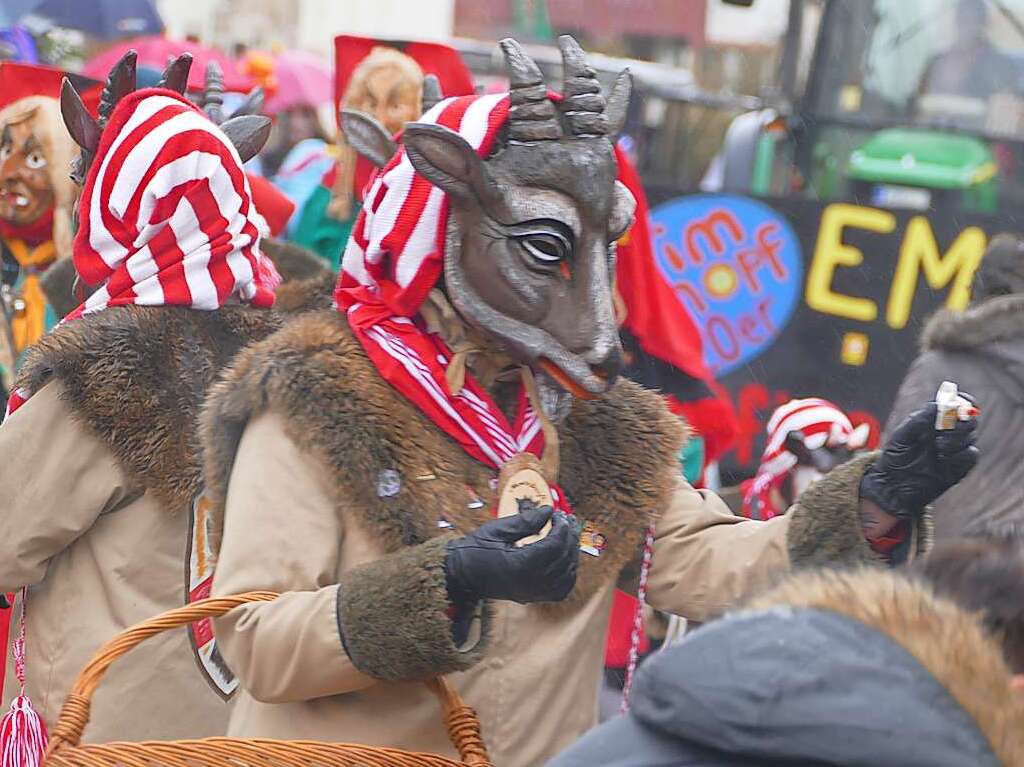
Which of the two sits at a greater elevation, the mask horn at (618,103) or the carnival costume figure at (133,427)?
the mask horn at (618,103)

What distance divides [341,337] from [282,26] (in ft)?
102

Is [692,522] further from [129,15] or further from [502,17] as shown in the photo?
[502,17]

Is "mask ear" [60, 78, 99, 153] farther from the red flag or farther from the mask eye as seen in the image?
the red flag

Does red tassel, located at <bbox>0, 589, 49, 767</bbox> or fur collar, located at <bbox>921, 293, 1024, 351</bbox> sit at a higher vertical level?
fur collar, located at <bbox>921, 293, 1024, 351</bbox>

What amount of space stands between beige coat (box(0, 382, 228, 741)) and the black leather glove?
52.8 inches

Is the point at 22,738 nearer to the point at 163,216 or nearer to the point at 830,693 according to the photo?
the point at 163,216

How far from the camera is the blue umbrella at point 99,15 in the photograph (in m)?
10.9

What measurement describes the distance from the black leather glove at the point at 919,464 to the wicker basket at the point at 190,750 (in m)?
0.70

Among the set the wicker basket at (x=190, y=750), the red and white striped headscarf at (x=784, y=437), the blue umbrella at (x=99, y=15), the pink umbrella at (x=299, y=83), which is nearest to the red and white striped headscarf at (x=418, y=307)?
the wicker basket at (x=190, y=750)

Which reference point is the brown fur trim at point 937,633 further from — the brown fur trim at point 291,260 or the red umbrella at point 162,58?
the red umbrella at point 162,58

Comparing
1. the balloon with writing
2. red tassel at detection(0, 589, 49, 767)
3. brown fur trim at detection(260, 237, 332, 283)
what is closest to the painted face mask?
brown fur trim at detection(260, 237, 332, 283)

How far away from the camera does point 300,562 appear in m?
2.41

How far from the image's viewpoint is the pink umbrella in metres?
12.5

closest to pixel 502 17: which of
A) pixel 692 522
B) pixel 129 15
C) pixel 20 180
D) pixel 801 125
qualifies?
pixel 129 15
